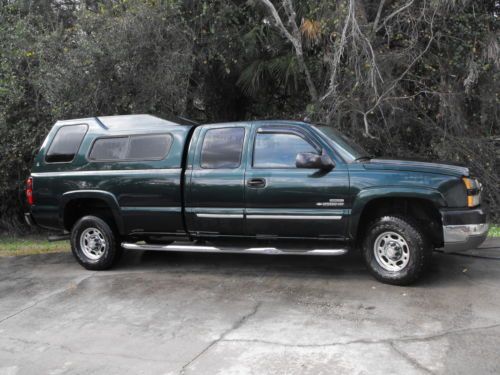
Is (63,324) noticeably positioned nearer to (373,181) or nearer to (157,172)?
(157,172)

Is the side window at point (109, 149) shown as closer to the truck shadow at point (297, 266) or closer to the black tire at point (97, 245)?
the black tire at point (97, 245)

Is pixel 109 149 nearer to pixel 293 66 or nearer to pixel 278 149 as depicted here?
pixel 278 149

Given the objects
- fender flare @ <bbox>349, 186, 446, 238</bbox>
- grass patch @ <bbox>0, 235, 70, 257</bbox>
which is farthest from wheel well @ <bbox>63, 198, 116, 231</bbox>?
fender flare @ <bbox>349, 186, 446, 238</bbox>

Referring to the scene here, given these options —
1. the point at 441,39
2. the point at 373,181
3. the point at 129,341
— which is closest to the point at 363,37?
the point at 441,39

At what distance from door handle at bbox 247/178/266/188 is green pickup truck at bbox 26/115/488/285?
0.04 feet

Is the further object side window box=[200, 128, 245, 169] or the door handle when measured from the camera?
side window box=[200, 128, 245, 169]

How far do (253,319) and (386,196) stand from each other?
6.52ft

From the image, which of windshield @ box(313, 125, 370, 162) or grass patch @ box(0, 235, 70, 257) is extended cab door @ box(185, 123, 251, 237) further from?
grass patch @ box(0, 235, 70, 257)

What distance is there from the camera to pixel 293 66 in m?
9.52

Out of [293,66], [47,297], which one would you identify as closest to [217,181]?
[47,297]

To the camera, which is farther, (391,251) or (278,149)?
(278,149)

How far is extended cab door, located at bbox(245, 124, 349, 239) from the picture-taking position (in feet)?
18.9

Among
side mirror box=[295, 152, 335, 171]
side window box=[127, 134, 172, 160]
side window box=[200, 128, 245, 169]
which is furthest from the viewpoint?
side window box=[127, 134, 172, 160]

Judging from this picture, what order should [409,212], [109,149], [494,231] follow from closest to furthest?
[409,212] < [109,149] < [494,231]
